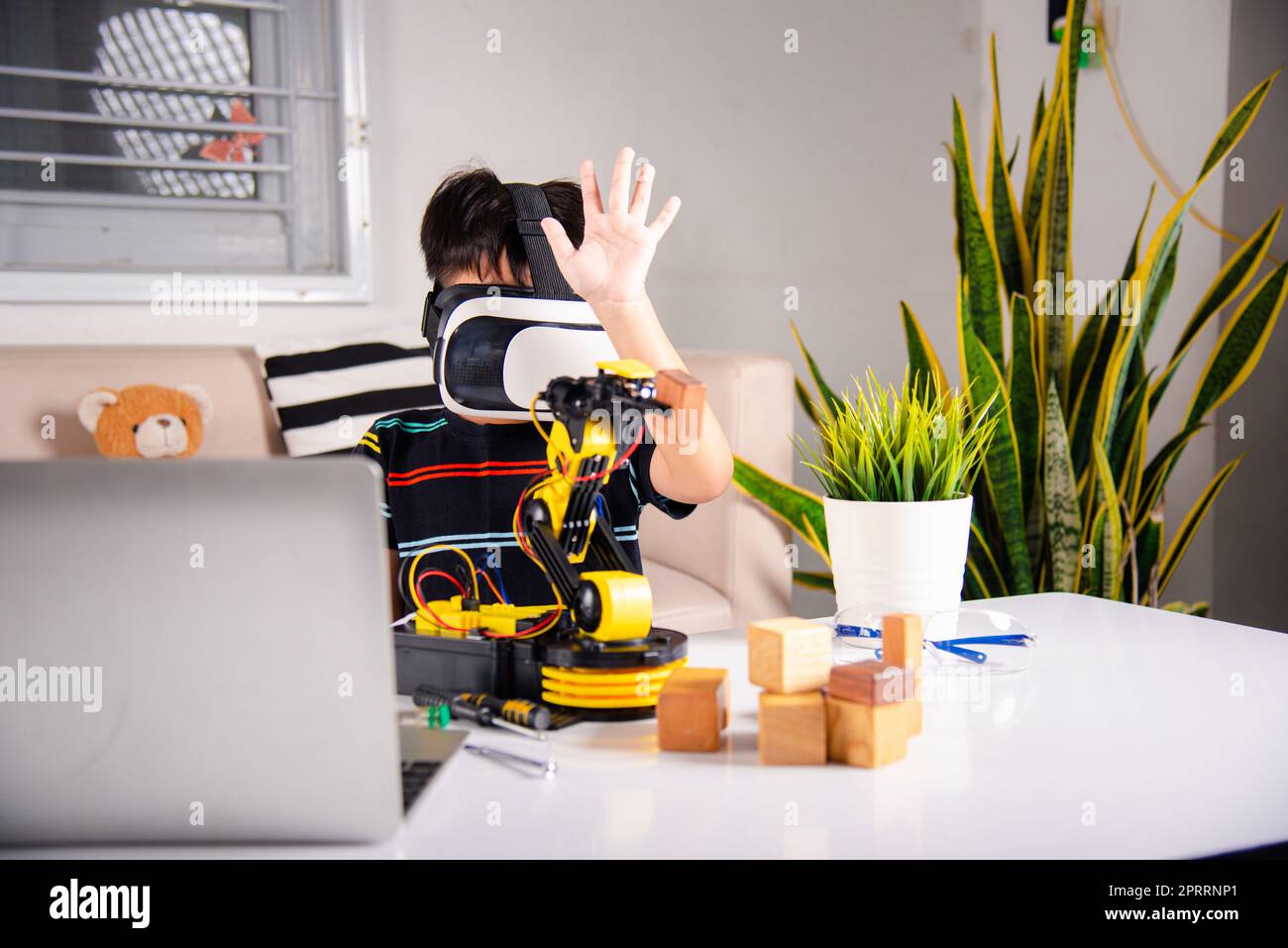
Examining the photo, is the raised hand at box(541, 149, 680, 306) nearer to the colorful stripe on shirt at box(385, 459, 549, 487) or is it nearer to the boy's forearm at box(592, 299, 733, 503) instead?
the boy's forearm at box(592, 299, 733, 503)

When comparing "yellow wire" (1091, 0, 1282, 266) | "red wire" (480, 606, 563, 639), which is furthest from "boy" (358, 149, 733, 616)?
"yellow wire" (1091, 0, 1282, 266)

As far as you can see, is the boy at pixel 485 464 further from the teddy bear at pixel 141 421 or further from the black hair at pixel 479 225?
the teddy bear at pixel 141 421

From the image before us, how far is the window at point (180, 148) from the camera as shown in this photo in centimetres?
220

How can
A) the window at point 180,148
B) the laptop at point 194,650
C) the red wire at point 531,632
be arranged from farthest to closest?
the window at point 180,148, the red wire at point 531,632, the laptop at point 194,650

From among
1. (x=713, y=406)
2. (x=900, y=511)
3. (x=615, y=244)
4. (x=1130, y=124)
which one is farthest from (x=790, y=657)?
(x=1130, y=124)

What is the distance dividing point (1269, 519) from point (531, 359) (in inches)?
82.5

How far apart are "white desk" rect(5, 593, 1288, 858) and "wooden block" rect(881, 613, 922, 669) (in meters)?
0.05

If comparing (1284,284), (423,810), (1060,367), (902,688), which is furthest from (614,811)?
(1284,284)

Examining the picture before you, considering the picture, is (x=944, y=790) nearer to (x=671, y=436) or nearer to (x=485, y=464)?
(x=671, y=436)

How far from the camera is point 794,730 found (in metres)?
0.66

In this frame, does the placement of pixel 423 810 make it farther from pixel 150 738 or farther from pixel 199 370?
pixel 199 370

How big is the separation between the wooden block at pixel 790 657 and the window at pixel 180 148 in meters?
2.00

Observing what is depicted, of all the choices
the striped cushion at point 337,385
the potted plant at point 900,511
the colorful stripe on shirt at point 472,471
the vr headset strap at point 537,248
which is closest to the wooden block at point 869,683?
the potted plant at point 900,511

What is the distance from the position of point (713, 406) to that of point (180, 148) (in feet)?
4.14
